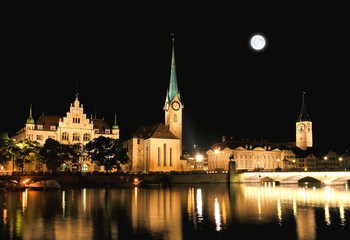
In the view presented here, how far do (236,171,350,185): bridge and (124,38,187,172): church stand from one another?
17.9 metres

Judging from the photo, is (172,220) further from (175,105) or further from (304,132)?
(304,132)

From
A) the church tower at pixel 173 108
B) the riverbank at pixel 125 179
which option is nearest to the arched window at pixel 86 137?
the riverbank at pixel 125 179

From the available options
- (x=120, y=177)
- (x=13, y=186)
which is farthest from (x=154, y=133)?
(x=13, y=186)

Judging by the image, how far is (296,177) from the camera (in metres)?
95.2

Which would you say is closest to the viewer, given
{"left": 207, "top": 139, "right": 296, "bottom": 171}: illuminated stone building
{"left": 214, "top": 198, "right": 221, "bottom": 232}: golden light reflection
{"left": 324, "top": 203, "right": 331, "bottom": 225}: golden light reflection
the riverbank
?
{"left": 214, "top": 198, "right": 221, "bottom": 232}: golden light reflection

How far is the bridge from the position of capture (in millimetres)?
83062

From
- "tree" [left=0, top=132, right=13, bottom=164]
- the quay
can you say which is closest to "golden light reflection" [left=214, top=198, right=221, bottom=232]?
the quay

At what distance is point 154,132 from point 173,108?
35.7 ft

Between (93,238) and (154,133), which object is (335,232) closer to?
(93,238)

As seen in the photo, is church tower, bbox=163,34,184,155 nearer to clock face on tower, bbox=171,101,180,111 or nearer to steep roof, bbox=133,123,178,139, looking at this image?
clock face on tower, bbox=171,101,180,111

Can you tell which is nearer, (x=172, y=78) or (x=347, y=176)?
(x=347, y=176)

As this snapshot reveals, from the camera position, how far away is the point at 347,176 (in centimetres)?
8206

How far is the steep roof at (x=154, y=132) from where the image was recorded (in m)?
107

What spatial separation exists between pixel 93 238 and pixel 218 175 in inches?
2833
